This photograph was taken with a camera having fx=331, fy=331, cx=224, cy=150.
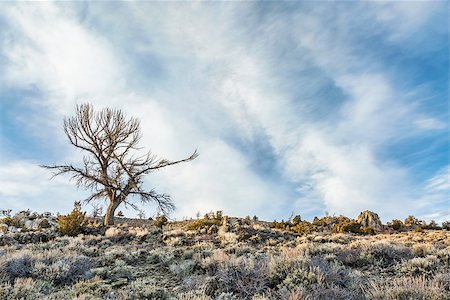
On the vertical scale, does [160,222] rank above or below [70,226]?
above

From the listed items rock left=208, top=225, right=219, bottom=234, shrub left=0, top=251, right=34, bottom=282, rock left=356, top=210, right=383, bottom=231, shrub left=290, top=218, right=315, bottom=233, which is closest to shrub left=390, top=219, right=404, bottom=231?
Answer: rock left=356, top=210, right=383, bottom=231

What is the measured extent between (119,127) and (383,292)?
25699mm

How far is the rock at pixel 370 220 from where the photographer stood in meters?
33.9

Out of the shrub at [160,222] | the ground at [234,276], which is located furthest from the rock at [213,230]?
the shrub at [160,222]

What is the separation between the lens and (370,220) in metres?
34.6

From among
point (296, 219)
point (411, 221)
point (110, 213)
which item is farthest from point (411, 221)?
point (110, 213)

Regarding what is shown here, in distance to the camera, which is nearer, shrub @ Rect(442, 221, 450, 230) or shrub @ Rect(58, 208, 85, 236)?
shrub @ Rect(58, 208, 85, 236)

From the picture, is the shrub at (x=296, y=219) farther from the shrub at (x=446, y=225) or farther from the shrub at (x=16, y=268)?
the shrub at (x=16, y=268)

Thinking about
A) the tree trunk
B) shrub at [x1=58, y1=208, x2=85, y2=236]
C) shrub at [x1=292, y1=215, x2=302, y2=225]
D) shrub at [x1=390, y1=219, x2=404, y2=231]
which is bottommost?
shrub at [x1=58, y1=208, x2=85, y2=236]

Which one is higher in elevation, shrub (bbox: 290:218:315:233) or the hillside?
shrub (bbox: 290:218:315:233)

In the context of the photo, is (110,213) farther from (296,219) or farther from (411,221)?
(411,221)

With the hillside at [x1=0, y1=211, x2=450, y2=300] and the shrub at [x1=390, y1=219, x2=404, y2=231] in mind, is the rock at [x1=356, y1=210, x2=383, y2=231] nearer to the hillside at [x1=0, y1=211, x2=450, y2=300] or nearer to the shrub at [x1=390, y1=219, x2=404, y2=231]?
the shrub at [x1=390, y1=219, x2=404, y2=231]

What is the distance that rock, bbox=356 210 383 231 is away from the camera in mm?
33875

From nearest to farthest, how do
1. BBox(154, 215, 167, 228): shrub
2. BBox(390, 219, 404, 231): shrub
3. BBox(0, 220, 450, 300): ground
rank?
BBox(0, 220, 450, 300): ground
BBox(154, 215, 167, 228): shrub
BBox(390, 219, 404, 231): shrub
